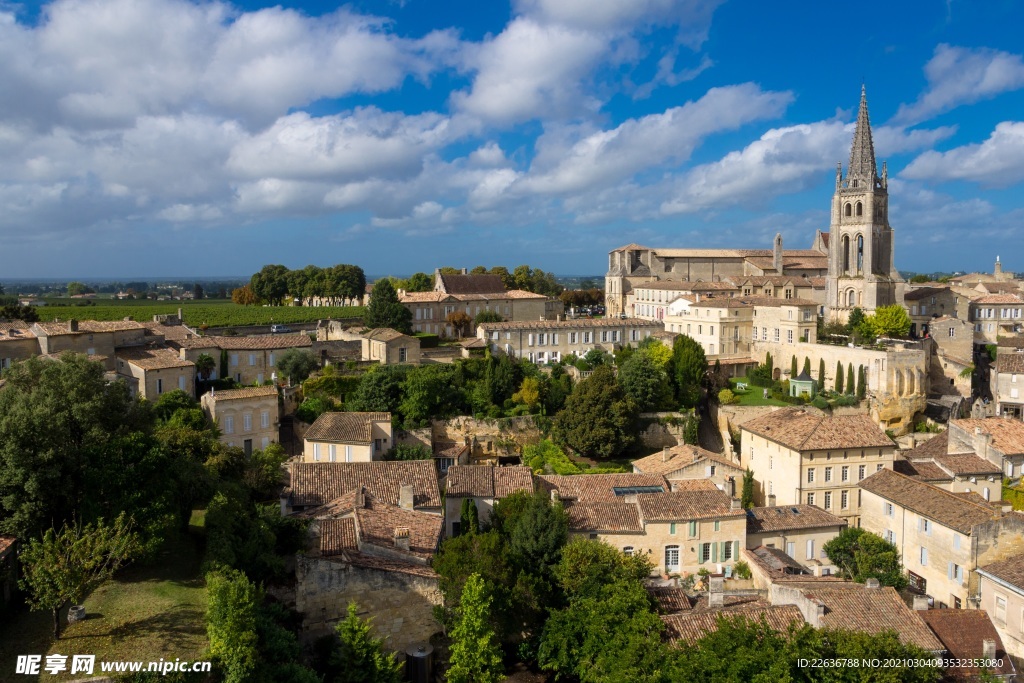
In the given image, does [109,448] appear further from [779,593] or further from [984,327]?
[984,327]

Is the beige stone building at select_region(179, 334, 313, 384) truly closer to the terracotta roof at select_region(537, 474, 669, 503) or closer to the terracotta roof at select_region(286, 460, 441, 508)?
the terracotta roof at select_region(286, 460, 441, 508)

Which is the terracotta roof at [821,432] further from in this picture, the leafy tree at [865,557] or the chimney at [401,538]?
the chimney at [401,538]

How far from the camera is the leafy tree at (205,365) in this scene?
135ft

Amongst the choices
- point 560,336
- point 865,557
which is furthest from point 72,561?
point 560,336

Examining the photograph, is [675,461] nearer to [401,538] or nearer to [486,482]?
[486,482]

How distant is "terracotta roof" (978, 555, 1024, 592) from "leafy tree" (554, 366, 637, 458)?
17.6 metres

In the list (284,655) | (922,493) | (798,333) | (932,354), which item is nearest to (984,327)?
(932,354)

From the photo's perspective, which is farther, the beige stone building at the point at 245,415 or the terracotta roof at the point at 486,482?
the beige stone building at the point at 245,415

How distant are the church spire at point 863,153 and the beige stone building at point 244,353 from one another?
45.6 metres

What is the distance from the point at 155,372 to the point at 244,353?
243 inches

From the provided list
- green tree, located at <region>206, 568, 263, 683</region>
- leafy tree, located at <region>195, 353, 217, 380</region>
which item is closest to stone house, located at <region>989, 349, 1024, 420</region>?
leafy tree, located at <region>195, 353, 217, 380</region>

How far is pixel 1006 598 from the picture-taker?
24.0 metres

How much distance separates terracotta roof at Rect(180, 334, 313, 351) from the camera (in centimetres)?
4262

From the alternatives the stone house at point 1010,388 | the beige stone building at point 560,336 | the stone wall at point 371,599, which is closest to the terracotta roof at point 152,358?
the beige stone building at point 560,336
